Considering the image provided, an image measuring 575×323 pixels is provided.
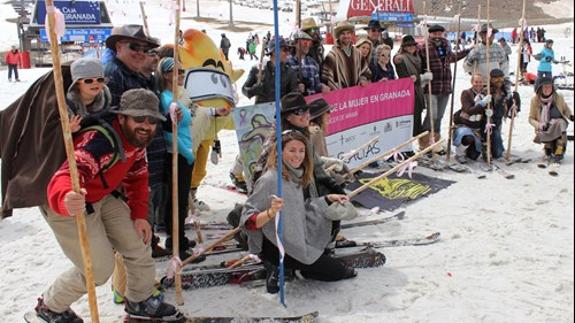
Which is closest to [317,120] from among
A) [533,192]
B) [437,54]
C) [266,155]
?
[266,155]

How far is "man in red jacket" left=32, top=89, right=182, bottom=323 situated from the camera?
299cm

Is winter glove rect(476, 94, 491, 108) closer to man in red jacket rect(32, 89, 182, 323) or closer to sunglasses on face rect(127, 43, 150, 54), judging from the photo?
sunglasses on face rect(127, 43, 150, 54)

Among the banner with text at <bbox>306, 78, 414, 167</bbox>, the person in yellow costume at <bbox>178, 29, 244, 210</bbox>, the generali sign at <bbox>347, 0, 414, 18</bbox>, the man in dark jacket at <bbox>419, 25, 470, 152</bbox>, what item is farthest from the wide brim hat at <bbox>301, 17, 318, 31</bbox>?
the generali sign at <bbox>347, 0, 414, 18</bbox>

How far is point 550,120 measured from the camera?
7.74m

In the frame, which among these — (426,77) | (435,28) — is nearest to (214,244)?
(426,77)

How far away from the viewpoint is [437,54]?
8.12m

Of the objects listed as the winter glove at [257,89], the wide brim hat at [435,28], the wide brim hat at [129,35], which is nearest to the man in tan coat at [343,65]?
the winter glove at [257,89]

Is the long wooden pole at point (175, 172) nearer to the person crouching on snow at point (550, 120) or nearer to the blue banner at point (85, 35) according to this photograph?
the person crouching on snow at point (550, 120)

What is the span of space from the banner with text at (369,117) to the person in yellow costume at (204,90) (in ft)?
4.64

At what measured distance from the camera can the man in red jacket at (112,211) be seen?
118 inches

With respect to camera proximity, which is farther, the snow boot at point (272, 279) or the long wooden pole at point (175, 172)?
the snow boot at point (272, 279)

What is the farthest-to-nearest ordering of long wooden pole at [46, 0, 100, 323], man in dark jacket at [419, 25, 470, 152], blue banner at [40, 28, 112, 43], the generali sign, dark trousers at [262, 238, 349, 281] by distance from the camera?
blue banner at [40, 28, 112, 43] < the generali sign < man in dark jacket at [419, 25, 470, 152] < dark trousers at [262, 238, 349, 281] < long wooden pole at [46, 0, 100, 323]

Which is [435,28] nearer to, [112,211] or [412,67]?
[412,67]

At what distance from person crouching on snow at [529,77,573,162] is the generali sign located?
17622 mm
